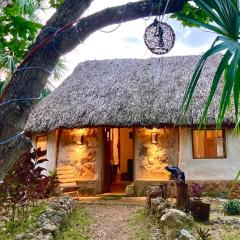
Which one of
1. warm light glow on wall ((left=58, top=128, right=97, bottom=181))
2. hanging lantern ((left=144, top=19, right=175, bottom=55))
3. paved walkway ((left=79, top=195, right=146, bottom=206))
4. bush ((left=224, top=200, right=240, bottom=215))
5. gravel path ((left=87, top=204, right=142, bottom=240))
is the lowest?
gravel path ((left=87, top=204, right=142, bottom=240))

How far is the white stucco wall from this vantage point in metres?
9.98

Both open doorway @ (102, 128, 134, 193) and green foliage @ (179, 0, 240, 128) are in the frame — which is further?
open doorway @ (102, 128, 134, 193)

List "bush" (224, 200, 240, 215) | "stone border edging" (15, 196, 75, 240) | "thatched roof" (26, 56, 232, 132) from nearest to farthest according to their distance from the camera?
"stone border edging" (15, 196, 75, 240), "bush" (224, 200, 240, 215), "thatched roof" (26, 56, 232, 132)

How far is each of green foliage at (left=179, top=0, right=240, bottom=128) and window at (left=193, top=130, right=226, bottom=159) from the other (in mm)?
8702

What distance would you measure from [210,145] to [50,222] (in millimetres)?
6543

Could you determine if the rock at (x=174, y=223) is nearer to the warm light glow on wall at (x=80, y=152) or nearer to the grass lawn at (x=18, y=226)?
the grass lawn at (x=18, y=226)

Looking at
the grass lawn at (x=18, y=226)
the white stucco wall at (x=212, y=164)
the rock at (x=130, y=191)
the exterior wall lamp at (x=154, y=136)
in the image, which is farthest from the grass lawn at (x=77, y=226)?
the white stucco wall at (x=212, y=164)

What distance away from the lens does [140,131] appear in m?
10.6

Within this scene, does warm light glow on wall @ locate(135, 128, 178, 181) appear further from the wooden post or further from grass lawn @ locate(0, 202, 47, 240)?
grass lawn @ locate(0, 202, 47, 240)

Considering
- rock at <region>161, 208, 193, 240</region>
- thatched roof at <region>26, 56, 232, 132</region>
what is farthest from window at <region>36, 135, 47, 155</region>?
rock at <region>161, 208, 193, 240</region>

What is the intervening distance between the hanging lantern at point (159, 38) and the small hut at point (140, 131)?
6.80 meters

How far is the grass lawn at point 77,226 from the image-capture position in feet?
17.4

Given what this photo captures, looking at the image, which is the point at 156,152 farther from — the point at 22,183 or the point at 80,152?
the point at 22,183

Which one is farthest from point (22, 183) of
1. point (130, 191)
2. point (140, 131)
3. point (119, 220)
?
point (140, 131)
